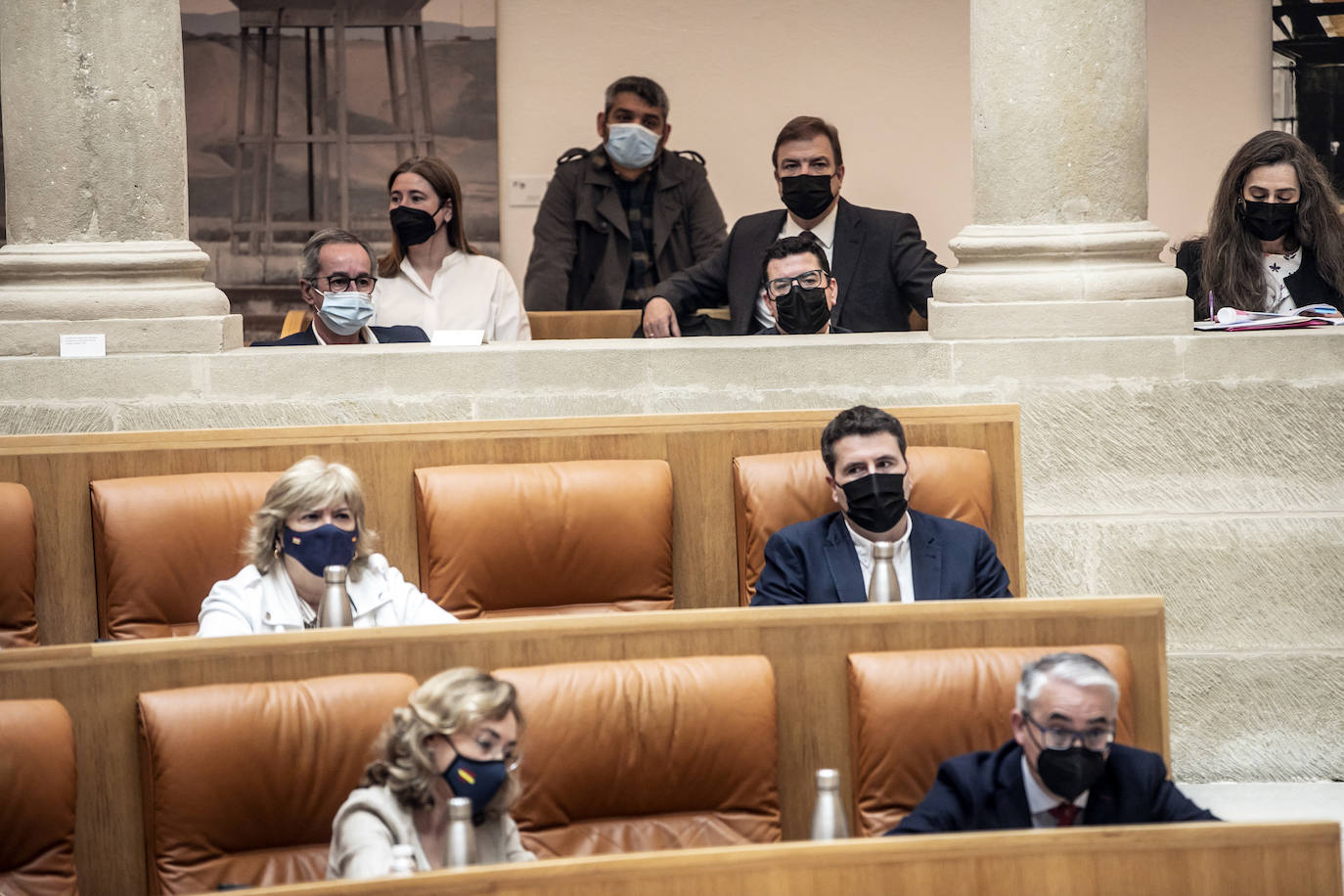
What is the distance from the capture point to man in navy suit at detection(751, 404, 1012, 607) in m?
3.35

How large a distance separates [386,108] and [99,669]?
4.85 m

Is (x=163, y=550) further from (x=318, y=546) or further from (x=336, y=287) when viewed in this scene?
(x=336, y=287)

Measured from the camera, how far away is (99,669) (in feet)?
8.55

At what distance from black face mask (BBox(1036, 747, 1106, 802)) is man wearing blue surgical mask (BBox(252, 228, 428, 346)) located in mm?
2557

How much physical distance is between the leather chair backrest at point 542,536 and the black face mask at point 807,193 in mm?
1270

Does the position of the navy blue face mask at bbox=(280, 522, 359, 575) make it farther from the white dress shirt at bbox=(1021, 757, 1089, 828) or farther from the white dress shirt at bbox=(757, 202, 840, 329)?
the white dress shirt at bbox=(757, 202, 840, 329)

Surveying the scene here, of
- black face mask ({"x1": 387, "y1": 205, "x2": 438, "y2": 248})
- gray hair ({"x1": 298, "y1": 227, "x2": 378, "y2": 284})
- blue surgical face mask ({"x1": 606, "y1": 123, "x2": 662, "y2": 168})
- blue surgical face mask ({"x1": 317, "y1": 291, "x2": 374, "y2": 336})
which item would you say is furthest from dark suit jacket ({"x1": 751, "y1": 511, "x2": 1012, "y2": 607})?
blue surgical face mask ({"x1": 606, "y1": 123, "x2": 662, "y2": 168})

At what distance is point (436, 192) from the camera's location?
4816mm

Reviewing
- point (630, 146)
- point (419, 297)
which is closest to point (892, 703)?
point (419, 297)

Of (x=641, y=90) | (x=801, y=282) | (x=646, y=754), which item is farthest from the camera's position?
(x=641, y=90)

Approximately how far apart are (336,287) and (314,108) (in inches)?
115

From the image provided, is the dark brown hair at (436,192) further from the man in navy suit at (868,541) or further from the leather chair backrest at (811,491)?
the man in navy suit at (868,541)

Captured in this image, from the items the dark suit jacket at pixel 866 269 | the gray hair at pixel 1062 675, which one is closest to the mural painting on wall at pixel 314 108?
the dark suit jacket at pixel 866 269

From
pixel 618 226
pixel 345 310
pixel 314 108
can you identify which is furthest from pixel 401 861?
pixel 314 108
